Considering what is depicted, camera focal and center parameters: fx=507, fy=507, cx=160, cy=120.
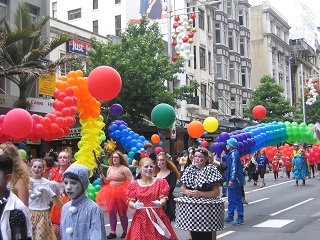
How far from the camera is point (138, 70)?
73.8 feet

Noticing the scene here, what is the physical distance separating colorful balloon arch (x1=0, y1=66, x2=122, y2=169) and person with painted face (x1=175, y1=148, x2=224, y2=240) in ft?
12.4

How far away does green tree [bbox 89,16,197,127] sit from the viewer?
74.1 feet

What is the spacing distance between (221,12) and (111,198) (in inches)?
1338

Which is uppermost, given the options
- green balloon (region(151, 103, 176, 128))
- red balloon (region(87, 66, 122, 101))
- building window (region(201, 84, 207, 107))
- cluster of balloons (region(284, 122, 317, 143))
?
building window (region(201, 84, 207, 107))

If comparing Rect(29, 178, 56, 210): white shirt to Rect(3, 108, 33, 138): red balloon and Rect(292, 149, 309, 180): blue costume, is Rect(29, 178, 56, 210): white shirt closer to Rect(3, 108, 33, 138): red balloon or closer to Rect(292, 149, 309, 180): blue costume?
Rect(3, 108, 33, 138): red balloon

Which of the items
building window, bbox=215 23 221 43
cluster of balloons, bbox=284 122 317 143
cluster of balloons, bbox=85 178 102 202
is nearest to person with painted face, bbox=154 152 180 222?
cluster of balloons, bbox=85 178 102 202

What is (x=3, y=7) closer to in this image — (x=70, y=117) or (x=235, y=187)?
(x=70, y=117)

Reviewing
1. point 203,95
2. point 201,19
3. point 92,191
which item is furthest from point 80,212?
point 201,19

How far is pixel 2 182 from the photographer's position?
3.73 m

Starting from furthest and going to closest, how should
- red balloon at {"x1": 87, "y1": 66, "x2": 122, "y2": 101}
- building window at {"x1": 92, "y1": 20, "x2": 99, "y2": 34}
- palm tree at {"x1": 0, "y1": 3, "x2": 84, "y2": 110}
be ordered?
building window at {"x1": 92, "y1": 20, "x2": 99, "y2": 34}
palm tree at {"x1": 0, "y1": 3, "x2": 84, "y2": 110}
red balloon at {"x1": 87, "y1": 66, "x2": 122, "y2": 101}

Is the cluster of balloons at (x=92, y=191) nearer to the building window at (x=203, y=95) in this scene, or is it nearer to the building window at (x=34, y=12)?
the building window at (x=34, y=12)

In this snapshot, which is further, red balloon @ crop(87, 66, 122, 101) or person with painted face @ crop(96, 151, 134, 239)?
red balloon @ crop(87, 66, 122, 101)

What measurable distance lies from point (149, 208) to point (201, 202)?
0.72 metres

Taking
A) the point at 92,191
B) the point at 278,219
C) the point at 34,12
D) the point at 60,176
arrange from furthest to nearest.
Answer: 1. the point at 34,12
2. the point at 92,191
3. the point at 278,219
4. the point at 60,176
